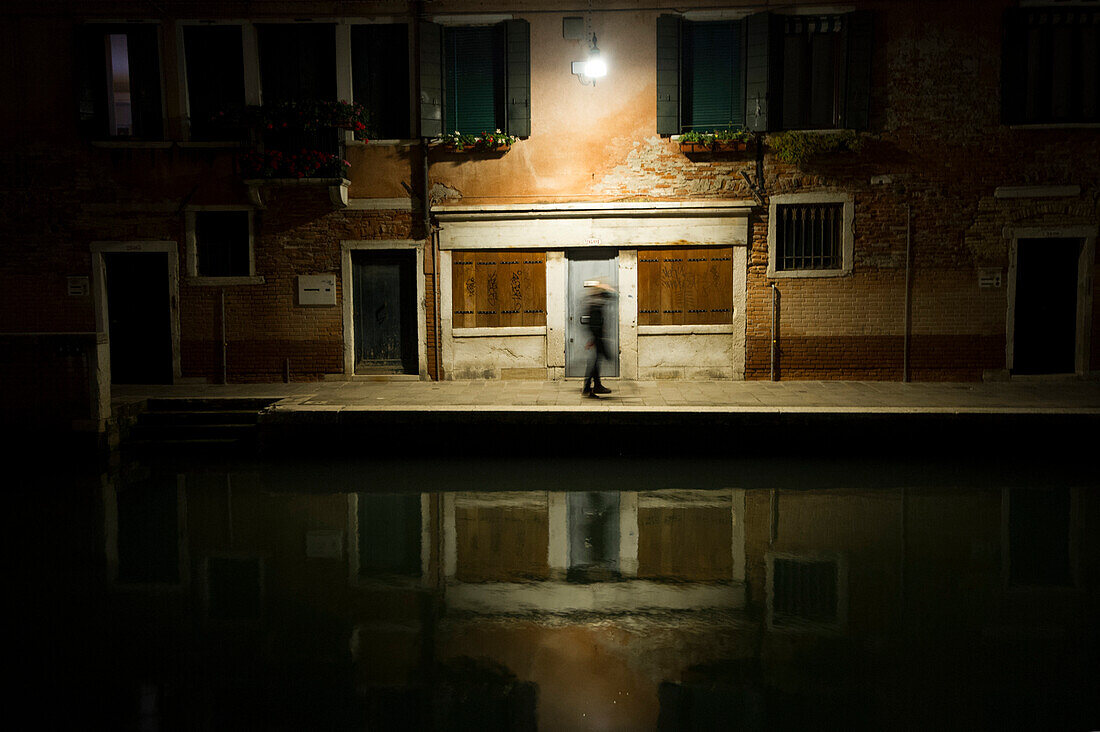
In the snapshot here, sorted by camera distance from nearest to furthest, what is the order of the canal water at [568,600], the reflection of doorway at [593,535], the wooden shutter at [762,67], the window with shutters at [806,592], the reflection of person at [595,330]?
1. the canal water at [568,600]
2. the window with shutters at [806,592]
3. the reflection of doorway at [593,535]
4. the reflection of person at [595,330]
5. the wooden shutter at [762,67]

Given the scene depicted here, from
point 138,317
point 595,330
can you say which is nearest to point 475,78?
point 595,330

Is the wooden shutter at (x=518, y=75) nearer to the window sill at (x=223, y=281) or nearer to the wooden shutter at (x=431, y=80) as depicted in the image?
the wooden shutter at (x=431, y=80)

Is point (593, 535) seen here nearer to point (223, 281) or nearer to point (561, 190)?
point (561, 190)

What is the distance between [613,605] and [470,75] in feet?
29.5

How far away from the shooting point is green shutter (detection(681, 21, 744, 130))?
11711 millimetres

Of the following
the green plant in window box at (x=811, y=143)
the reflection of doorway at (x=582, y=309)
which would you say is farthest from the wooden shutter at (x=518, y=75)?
the green plant in window box at (x=811, y=143)

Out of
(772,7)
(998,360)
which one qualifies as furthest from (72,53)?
(998,360)

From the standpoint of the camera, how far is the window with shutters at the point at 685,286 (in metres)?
12.0

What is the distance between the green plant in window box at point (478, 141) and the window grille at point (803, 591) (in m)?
7.75

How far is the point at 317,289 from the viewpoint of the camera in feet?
39.9

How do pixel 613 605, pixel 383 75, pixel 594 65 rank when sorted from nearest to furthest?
pixel 613 605 < pixel 594 65 < pixel 383 75

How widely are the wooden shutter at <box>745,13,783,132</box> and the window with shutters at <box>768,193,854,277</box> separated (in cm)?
115

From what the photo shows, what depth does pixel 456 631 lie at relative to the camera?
471cm

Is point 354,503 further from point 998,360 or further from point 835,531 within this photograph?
point 998,360
